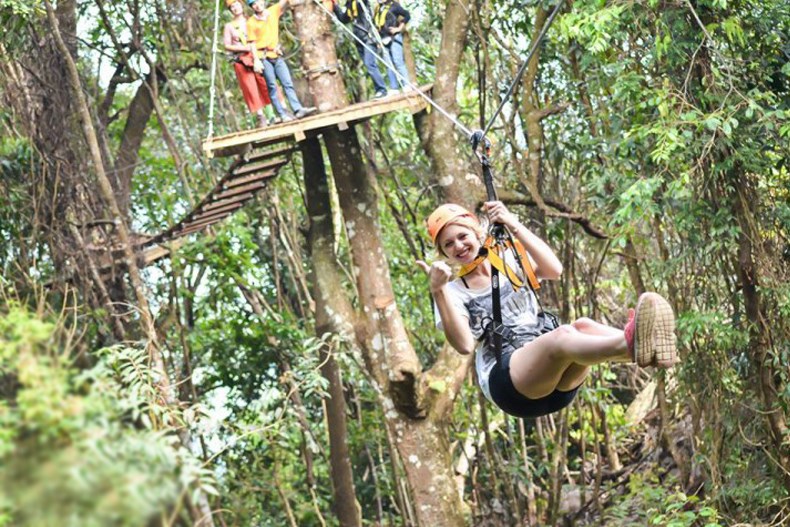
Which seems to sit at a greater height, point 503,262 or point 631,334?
point 503,262

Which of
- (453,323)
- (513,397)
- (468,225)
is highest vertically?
(468,225)

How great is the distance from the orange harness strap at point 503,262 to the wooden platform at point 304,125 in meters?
2.69

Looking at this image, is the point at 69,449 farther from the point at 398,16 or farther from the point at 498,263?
the point at 398,16

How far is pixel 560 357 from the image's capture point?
361cm

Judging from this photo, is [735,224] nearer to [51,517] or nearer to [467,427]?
[467,427]

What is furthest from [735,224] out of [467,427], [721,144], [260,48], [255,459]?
[255,459]

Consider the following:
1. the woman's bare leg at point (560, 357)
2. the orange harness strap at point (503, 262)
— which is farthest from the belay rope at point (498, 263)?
the woman's bare leg at point (560, 357)

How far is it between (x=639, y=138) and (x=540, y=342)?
2.57 m

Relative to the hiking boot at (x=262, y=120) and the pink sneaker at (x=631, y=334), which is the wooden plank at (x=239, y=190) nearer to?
the hiking boot at (x=262, y=120)

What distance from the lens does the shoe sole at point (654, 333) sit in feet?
10.9

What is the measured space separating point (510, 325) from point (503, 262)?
26cm

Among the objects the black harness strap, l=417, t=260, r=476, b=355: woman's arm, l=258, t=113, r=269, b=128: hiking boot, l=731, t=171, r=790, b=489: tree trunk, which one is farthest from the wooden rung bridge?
l=417, t=260, r=476, b=355: woman's arm

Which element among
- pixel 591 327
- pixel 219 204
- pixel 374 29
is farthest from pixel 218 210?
pixel 591 327

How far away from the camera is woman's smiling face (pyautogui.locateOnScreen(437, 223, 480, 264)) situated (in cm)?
392
